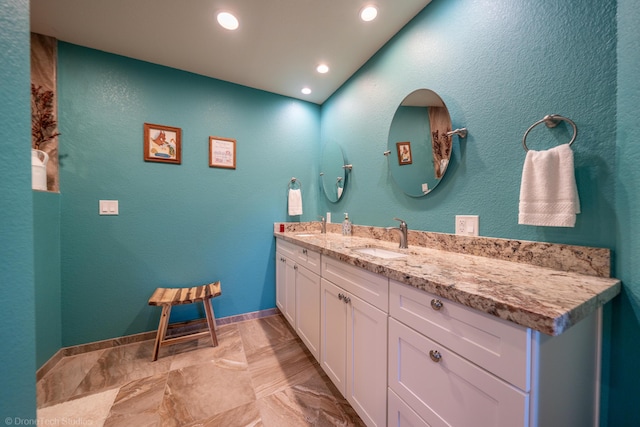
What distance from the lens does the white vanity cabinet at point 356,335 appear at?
90 centimetres

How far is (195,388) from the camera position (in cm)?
133

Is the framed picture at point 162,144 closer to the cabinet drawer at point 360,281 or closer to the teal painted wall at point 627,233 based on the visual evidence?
the cabinet drawer at point 360,281

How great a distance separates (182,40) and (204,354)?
241cm

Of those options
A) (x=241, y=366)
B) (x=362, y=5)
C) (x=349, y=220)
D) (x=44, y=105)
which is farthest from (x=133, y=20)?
(x=241, y=366)

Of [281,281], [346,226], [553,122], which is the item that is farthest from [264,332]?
[553,122]

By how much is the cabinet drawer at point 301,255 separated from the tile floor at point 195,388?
2.33ft

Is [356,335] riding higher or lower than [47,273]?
lower

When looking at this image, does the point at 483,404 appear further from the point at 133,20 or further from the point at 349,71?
the point at 133,20

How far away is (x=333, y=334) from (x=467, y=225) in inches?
37.8

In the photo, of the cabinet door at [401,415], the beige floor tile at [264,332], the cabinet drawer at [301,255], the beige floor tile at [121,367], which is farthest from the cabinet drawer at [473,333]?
the beige floor tile at [121,367]

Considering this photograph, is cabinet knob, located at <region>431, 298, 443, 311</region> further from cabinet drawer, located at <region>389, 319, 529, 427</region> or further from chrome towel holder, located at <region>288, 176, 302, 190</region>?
chrome towel holder, located at <region>288, 176, 302, 190</region>

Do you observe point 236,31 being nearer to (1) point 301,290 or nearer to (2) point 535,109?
(2) point 535,109

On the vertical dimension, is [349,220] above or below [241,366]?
above

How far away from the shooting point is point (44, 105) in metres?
1.55
